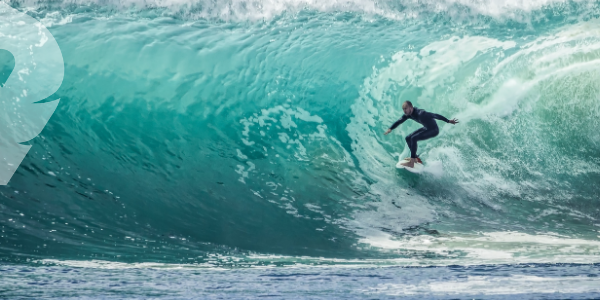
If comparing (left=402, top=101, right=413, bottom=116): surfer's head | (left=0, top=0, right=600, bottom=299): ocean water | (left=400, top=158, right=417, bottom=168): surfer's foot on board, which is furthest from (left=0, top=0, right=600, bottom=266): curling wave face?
(left=402, top=101, right=413, bottom=116): surfer's head

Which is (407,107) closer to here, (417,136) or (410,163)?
(417,136)

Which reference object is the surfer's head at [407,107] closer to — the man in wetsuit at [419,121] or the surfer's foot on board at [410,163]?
the man in wetsuit at [419,121]

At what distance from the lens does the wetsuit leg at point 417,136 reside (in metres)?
3.77

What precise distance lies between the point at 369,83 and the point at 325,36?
20.0 inches

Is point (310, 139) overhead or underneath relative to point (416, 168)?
overhead

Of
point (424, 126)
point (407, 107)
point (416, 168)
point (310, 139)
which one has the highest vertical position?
point (407, 107)

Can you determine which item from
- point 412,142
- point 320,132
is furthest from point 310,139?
point 412,142

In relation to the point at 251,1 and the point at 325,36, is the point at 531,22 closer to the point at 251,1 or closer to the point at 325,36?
the point at 325,36

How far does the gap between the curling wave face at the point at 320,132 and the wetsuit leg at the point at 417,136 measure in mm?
121

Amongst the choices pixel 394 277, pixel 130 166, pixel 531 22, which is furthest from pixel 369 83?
pixel 130 166

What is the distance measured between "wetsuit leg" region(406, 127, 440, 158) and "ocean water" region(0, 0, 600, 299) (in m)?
0.12

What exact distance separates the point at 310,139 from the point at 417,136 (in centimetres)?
80

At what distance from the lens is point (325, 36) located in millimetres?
4129

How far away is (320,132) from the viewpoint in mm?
4043
